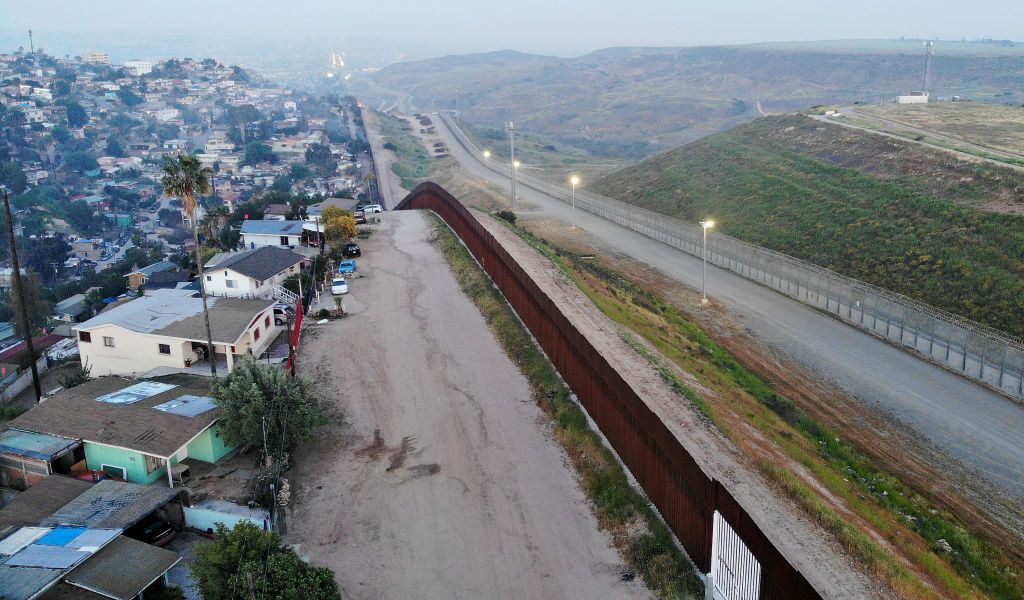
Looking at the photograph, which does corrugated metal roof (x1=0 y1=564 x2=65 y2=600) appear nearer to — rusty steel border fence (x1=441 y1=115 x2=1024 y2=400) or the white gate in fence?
the white gate in fence

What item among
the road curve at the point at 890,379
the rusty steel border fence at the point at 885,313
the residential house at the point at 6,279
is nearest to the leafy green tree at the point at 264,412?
the road curve at the point at 890,379

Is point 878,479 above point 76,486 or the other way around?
the other way around

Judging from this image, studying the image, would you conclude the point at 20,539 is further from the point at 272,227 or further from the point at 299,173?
the point at 299,173

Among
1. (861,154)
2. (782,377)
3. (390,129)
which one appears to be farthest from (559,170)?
(782,377)

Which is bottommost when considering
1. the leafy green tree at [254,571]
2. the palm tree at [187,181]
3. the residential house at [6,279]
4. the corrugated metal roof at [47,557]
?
the residential house at [6,279]

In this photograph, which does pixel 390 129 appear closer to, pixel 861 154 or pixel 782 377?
pixel 861 154

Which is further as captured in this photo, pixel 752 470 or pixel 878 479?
pixel 878 479

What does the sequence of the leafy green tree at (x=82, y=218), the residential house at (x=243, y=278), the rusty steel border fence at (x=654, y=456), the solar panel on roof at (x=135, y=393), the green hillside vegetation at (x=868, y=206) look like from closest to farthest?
1. the rusty steel border fence at (x=654, y=456)
2. the solar panel on roof at (x=135, y=393)
3. the green hillside vegetation at (x=868, y=206)
4. the residential house at (x=243, y=278)
5. the leafy green tree at (x=82, y=218)

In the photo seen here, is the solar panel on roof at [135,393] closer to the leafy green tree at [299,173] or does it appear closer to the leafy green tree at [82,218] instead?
the leafy green tree at [82,218]
